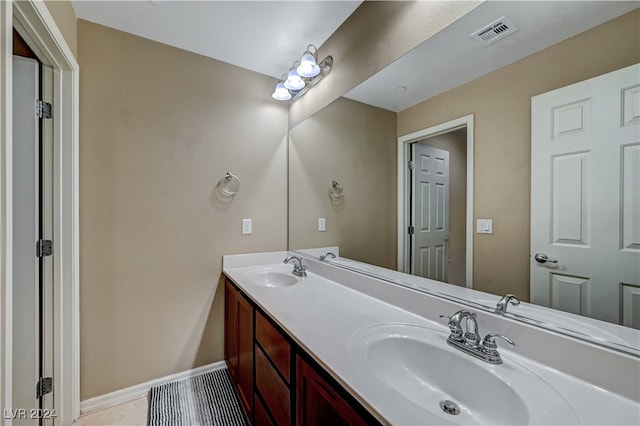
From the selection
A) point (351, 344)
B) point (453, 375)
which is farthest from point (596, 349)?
point (351, 344)

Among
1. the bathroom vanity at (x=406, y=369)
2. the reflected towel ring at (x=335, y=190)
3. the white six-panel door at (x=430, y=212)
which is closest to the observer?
the bathroom vanity at (x=406, y=369)

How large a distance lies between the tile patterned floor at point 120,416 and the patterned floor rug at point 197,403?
0.16 feet

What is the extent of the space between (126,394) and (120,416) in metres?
0.15

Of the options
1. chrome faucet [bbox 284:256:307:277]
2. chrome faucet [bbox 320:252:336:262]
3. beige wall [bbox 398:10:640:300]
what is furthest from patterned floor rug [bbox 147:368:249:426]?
beige wall [bbox 398:10:640:300]

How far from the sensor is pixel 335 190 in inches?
71.6

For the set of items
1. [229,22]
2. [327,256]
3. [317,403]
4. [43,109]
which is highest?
[229,22]

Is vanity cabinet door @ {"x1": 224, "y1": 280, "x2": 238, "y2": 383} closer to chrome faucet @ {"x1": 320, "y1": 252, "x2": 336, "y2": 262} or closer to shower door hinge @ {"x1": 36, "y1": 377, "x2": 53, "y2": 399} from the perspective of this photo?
chrome faucet @ {"x1": 320, "y1": 252, "x2": 336, "y2": 262}

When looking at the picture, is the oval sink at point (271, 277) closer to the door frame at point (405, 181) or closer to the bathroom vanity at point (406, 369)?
the bathroom vanity at point (406, 369)

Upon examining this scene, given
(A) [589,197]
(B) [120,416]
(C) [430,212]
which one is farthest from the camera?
(B) [120,416]

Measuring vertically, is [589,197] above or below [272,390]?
above

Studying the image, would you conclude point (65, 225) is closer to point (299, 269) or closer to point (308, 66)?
point (299, 269)

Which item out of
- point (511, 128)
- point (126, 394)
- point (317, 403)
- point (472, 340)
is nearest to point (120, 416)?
point (126, 394)

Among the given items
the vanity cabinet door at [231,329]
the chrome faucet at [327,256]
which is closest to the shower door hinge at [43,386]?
the vanity cabinet door at [231,329]

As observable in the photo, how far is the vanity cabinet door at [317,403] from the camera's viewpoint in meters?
0.68
